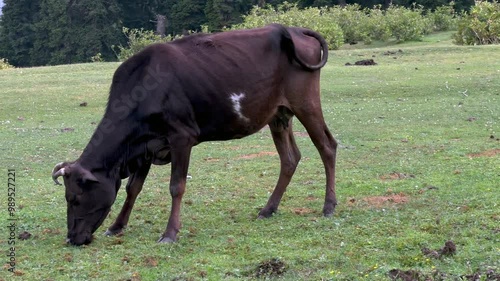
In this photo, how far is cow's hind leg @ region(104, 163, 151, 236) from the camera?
7.67 m

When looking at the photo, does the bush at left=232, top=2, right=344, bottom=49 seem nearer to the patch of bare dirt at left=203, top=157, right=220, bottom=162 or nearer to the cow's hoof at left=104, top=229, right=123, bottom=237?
the patch of bare dirt at left=203, top=157, right=220, bottom=162

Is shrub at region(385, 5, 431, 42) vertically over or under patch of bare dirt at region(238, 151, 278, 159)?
under

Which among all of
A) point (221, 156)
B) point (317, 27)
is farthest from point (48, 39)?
point (221, 156)

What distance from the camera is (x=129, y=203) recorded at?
778 centimetres

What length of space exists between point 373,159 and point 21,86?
14.5 meters

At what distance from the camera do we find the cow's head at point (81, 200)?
7074mm

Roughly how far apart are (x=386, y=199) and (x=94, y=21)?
54.8 meters

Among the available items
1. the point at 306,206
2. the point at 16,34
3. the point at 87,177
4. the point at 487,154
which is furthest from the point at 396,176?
the point at 16,34

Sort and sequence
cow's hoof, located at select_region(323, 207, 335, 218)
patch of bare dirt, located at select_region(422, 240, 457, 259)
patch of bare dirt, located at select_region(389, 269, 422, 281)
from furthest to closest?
cow's hoof, located at select_region(323, 207, 335, 218) → patch of bare dirt, located at select_region(422, 240, 457, 259) → patch of bare dirt, located at select_region(389, 269, 422, 281)

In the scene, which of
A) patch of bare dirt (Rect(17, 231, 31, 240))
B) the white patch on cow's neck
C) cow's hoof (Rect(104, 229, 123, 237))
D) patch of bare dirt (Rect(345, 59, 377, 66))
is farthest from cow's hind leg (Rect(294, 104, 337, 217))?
patch of bare dirt (Rect(345, 59, 377, 66))

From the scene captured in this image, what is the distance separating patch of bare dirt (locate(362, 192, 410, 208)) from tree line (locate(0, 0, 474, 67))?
46.3 meters

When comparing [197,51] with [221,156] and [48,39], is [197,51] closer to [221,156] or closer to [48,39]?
[221,156]

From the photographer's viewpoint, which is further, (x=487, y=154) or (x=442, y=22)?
(x=442, y=22)

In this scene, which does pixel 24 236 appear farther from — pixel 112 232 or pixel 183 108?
pixel 183 108
